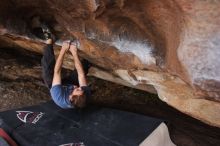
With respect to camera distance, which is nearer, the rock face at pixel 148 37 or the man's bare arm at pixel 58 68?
the rock face at pixel 148 37

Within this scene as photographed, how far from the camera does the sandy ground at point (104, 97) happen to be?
4.17m

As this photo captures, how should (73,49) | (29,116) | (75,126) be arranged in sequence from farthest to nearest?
1. (29,116)
2. (75,126)
3. (73,49)

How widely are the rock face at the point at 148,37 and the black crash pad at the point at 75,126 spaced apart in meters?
0.42

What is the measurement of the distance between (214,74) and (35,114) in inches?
83.7

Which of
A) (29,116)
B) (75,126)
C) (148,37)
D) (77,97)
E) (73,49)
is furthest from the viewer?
(29,116)

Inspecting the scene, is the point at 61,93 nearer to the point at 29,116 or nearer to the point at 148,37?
the point at 29,116

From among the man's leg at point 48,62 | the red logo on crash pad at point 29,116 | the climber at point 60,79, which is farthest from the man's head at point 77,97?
the red logo on crash pad at point 29,116

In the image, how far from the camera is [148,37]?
2.96 metres

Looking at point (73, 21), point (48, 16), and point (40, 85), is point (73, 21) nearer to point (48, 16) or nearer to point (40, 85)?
point (48, 16)

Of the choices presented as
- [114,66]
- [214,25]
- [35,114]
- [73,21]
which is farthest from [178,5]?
[35,114]

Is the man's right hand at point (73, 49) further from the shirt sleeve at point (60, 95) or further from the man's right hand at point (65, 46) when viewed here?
the shirt sleeve at point (60, 95)

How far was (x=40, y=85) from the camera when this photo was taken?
4953 mm

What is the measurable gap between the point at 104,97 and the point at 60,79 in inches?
55.4

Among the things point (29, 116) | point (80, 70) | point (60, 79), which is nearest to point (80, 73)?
point (80, 70)
